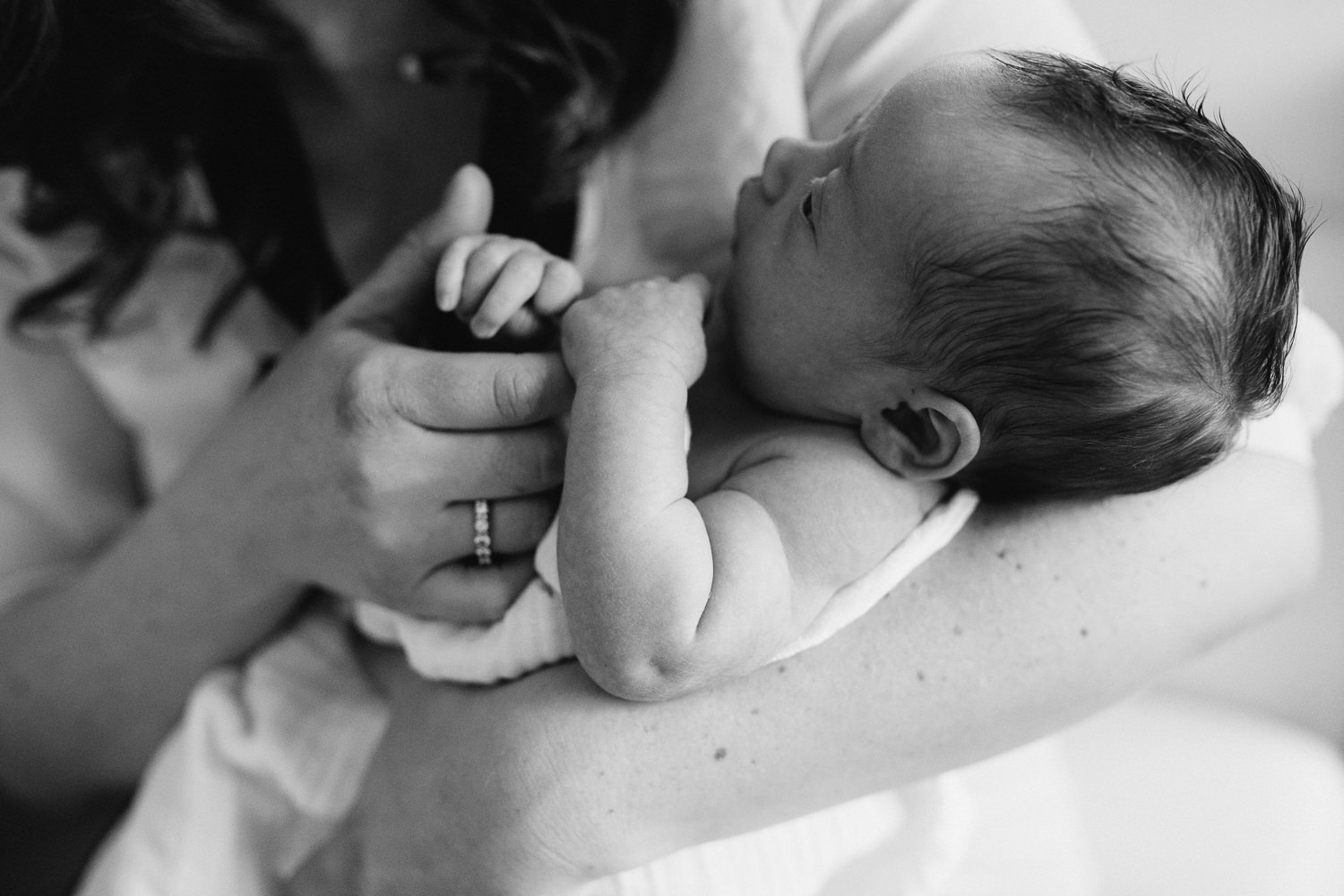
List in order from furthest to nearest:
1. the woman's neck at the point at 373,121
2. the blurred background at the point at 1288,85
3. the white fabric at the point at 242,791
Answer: the blurred background at the point at 1288,85 → the woman's neck at the point at 373,121 → the white fabric at the point at 242,791

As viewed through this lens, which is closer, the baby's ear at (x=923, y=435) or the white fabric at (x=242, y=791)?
the baby's ear at (x=923, y=435)

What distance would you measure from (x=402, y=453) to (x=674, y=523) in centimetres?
22

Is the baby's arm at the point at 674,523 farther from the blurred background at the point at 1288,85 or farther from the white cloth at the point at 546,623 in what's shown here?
the blurred background at the point at 1288,85

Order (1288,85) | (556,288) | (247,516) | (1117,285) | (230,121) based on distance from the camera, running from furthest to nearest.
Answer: (1288,85) → (230,121) → (247,516) → (556,288) → (1117,285)

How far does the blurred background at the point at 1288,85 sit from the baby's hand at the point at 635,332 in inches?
27.8

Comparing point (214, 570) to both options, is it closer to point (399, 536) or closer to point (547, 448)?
point (399, 536)

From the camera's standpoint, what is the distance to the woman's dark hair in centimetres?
82

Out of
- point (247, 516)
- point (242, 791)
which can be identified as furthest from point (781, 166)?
point (242, 791)

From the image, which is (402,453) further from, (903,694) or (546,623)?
(903,694)

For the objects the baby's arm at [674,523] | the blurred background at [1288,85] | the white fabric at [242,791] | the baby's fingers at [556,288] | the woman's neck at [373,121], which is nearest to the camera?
the baby's arm at [674,523]

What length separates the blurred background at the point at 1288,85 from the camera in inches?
42.2

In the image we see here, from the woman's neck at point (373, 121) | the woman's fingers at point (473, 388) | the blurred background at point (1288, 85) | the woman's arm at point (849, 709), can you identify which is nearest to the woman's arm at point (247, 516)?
the woman's fingers at point (473, 388)

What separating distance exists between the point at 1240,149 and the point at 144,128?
0.95 meters

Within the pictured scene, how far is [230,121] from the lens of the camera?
971 millimetres
